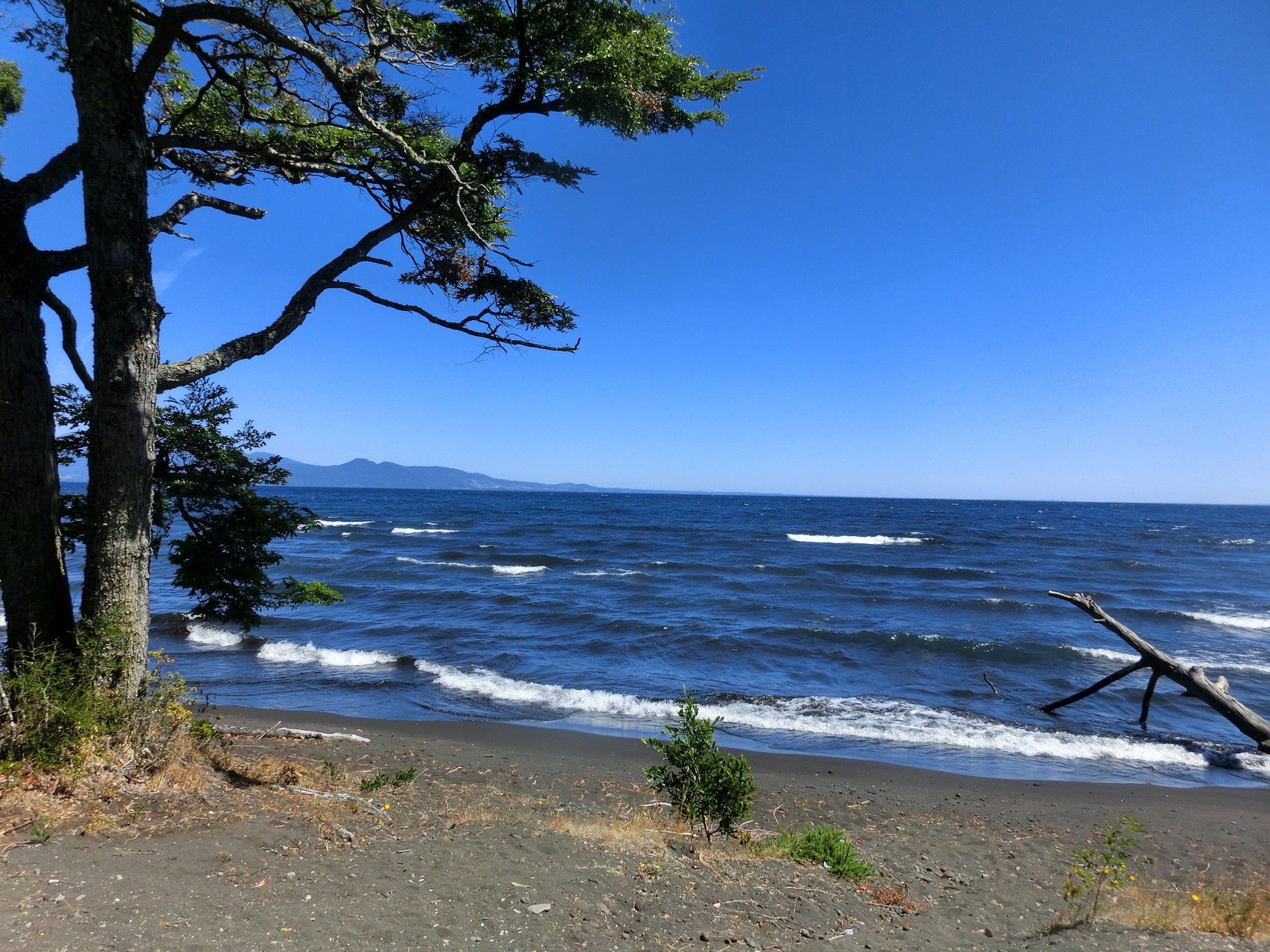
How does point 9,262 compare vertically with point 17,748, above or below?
above

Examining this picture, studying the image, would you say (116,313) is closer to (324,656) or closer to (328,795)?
(328,795)

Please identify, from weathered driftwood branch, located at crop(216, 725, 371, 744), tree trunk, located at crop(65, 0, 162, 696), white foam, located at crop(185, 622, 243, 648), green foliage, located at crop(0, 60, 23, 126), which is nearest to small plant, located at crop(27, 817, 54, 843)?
tree trunk, located at crop(65, 0, 162, 696)

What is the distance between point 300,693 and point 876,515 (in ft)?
266

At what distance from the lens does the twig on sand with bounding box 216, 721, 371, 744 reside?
27.5 feet

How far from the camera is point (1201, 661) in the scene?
51.6ft

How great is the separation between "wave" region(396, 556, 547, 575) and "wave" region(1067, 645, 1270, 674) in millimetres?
19848

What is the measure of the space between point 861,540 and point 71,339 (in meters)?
49.2

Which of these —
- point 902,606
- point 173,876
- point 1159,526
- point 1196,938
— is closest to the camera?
point 173,876

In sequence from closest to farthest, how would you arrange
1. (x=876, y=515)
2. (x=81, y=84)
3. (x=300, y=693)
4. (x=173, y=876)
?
(x=173, y=876), (x=81, y=84), (x=300, y=693), (x=876, y=515)

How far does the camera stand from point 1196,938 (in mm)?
4383

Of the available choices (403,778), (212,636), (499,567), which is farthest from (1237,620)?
(212,636)

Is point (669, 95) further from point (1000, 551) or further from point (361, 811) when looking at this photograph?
point (1000, 551)

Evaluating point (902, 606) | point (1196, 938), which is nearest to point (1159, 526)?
point (902, 606)

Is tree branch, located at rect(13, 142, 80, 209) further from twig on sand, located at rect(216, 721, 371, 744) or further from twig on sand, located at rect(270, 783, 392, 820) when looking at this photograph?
twig on sand, located at rect(216, 721, 371, 744)
